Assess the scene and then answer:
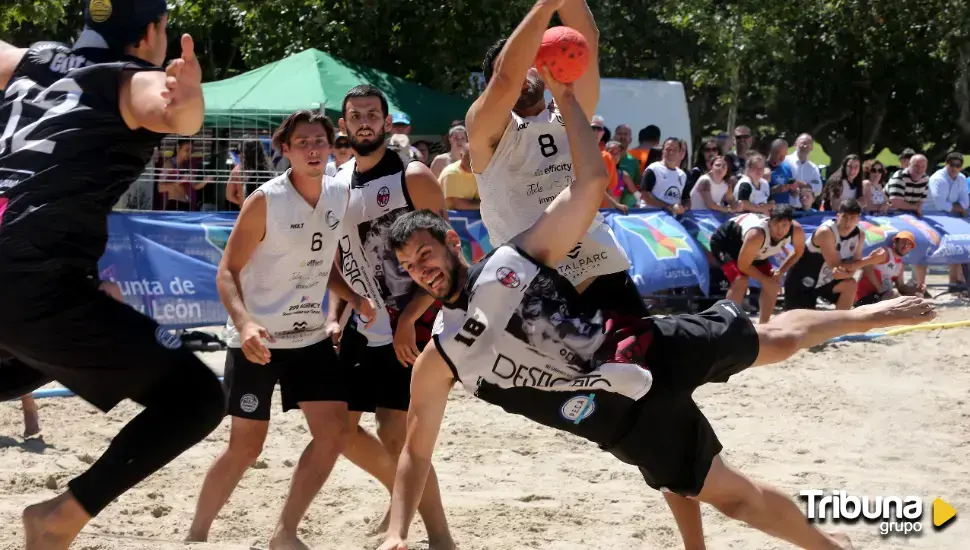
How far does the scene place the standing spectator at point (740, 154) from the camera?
1341 cm

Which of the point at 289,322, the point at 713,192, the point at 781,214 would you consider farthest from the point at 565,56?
the point at 713,192

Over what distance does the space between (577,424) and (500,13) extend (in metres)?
12.4

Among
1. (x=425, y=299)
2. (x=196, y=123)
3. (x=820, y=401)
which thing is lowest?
(x=820, y=401)

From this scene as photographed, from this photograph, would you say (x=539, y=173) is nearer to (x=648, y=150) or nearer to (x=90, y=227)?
(x=90, y=227)

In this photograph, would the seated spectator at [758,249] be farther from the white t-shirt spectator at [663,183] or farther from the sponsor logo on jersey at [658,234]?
the white t-shirt spectator at [663,183]

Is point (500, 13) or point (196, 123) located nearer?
point (196, 123)

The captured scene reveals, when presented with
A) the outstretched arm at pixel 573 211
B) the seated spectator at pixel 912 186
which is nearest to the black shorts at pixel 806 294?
the seated spectator at pixel 912 186

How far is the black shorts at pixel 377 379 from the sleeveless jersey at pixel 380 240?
6 centimetres

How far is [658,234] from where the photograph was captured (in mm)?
11125

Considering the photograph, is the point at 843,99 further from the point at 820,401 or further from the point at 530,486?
the point at 530,486

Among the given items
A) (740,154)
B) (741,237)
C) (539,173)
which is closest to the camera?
(539,173)

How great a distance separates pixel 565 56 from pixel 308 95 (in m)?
9.11

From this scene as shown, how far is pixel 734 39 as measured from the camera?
25984mm

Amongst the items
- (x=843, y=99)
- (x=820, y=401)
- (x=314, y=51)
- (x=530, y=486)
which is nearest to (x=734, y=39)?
A: (x=843, y=99)
